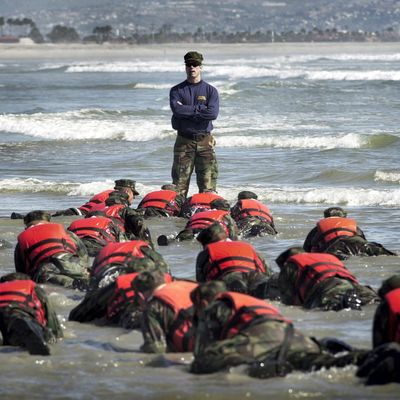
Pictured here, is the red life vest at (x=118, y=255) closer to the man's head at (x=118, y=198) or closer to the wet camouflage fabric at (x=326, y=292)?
the wet camouflage fabric at (x=326, y=292)

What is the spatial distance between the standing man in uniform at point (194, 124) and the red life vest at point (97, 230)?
10.4 feet

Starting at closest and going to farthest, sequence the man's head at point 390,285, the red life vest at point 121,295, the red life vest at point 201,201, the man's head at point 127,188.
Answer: the man's head at point 390,285 < the red life vest at point 121,295 < the red life vest at point 201,201 < the man's head at point 127,188

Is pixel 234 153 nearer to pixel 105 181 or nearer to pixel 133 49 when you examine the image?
pixel 105 181

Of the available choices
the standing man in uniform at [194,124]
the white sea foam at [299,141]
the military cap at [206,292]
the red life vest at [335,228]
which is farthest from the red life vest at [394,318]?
the white sea foam at [299,141]

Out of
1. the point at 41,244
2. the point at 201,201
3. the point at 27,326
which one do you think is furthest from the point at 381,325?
the point at 201,201

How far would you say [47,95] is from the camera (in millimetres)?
55094

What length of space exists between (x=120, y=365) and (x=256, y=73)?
63.3 meters

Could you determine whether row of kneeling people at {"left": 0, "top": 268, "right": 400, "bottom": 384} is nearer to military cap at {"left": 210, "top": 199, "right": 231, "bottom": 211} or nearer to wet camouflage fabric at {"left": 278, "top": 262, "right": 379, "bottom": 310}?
wet camouflage fabric at {"left": 278, "top": 262, "right": 379, "bottom": 310}

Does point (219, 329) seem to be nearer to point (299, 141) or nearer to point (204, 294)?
point (204, 294)

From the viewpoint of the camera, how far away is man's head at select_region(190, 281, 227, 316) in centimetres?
959

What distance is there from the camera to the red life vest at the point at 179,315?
32.3 feet

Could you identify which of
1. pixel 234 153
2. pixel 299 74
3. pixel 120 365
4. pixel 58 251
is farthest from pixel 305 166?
pixel 299 74

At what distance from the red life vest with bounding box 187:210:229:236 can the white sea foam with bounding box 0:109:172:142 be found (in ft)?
56.3

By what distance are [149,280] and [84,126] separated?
87.2ft
